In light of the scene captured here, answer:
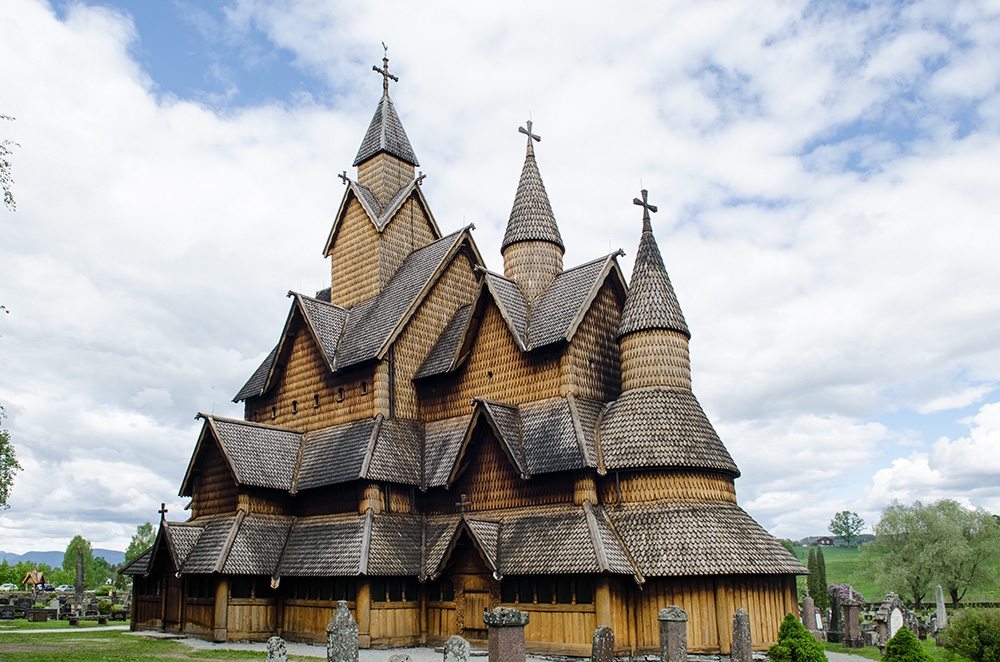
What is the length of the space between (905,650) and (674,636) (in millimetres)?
3900

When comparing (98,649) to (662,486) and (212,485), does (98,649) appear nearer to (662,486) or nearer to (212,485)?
(212,485)

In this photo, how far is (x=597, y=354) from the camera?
2491 cm

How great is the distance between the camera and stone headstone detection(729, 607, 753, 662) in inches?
637

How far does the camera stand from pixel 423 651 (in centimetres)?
2214

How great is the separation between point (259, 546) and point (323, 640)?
11.1 feet

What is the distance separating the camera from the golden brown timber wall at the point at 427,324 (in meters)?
27.1

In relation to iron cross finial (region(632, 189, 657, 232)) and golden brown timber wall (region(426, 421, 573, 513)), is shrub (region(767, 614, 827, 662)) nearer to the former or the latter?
golden brown timber wall (region(426, 421, 573, 513))

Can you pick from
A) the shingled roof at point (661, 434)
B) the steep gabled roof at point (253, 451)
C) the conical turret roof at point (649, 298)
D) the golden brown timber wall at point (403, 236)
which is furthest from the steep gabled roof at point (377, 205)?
the shingled roof at point (661, 434)

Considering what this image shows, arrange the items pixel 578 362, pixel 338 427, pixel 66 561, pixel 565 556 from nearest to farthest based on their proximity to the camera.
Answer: pixel 565 556 → pixel 578 362 → pixel 338 427 → pixel 66 561

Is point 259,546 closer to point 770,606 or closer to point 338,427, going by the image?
point 338,427

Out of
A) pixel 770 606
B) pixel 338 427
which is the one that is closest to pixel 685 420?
pixel 770 606

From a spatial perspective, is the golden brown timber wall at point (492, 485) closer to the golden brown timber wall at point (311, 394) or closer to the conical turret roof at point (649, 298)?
the golden brown timber wall at point (311, 394)

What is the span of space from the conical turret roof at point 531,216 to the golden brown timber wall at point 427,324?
1.81 meters

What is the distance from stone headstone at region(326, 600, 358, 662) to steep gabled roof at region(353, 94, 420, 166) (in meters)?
22.6
